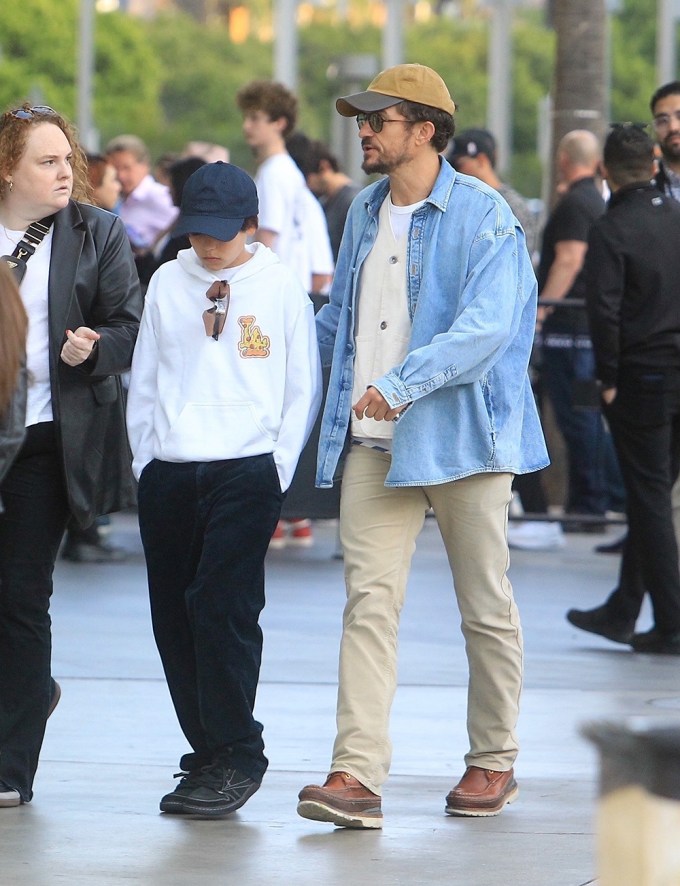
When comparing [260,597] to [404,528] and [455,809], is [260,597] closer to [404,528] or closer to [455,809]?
[404,528]

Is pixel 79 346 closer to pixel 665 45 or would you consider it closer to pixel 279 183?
pixel 279 183

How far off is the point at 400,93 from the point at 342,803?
1990mm

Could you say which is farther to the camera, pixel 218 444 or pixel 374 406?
pixel 218 444

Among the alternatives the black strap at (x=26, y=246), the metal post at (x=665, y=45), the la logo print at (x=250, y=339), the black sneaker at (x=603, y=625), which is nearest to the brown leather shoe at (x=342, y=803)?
the la logo print at (x=250, y=339)

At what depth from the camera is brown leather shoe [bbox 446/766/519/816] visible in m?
5.38

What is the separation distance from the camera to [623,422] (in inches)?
311

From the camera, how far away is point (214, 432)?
17.1ft

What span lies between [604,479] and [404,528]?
6415mm

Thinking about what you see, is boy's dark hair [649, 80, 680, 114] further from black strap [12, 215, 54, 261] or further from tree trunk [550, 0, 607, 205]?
tree trunk [550, 0, 607, 205]

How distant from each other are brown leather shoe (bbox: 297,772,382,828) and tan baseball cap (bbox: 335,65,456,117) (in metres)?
1.88

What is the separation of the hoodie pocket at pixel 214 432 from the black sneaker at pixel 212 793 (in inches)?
34.9

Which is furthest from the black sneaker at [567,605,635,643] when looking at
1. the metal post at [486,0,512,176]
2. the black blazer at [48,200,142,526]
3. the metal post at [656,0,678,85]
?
the metal post at [486,0,512,176]

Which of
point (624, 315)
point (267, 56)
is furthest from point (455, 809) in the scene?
point (267, 56)

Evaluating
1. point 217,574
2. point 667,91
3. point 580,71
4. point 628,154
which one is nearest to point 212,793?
point 217,574
